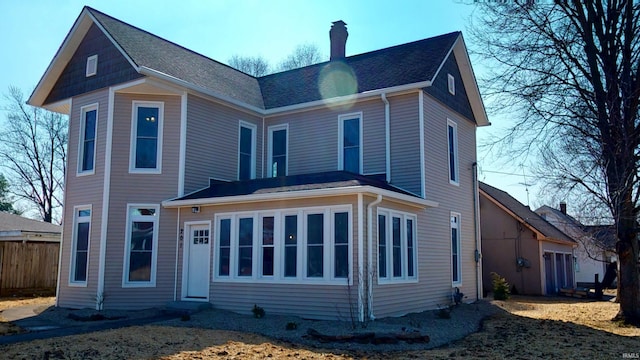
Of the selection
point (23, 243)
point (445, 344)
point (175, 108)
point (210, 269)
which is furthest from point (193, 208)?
point (23, 243)

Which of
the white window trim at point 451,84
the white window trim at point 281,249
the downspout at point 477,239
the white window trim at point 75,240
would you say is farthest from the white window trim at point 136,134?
the downspout at point 477,239

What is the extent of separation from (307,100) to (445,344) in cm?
920

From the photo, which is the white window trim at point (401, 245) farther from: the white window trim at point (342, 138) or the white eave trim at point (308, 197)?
the white window trim at point (342, 138)

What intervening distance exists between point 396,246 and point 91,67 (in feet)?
33.6

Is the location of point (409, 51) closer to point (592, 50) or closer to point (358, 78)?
point (358, 78)

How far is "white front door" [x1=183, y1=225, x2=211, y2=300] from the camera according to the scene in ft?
46.6

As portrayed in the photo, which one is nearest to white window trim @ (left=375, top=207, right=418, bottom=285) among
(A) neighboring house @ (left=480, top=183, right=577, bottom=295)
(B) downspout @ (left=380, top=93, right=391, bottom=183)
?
(B) downspout @ (left=380, top=93, right=391, bottom=183)

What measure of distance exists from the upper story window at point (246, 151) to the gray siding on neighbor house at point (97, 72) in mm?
3908

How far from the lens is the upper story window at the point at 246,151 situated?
55.7ft

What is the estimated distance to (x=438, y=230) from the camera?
15.6m

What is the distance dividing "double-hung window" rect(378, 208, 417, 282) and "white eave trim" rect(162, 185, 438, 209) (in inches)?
17.4

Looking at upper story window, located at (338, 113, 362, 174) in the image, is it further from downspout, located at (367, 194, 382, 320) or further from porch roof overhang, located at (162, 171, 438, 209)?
downspout, located at (367, 194, 382, 320)

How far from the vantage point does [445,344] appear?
9.94 metres

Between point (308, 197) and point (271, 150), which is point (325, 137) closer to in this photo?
point (271, 150)
